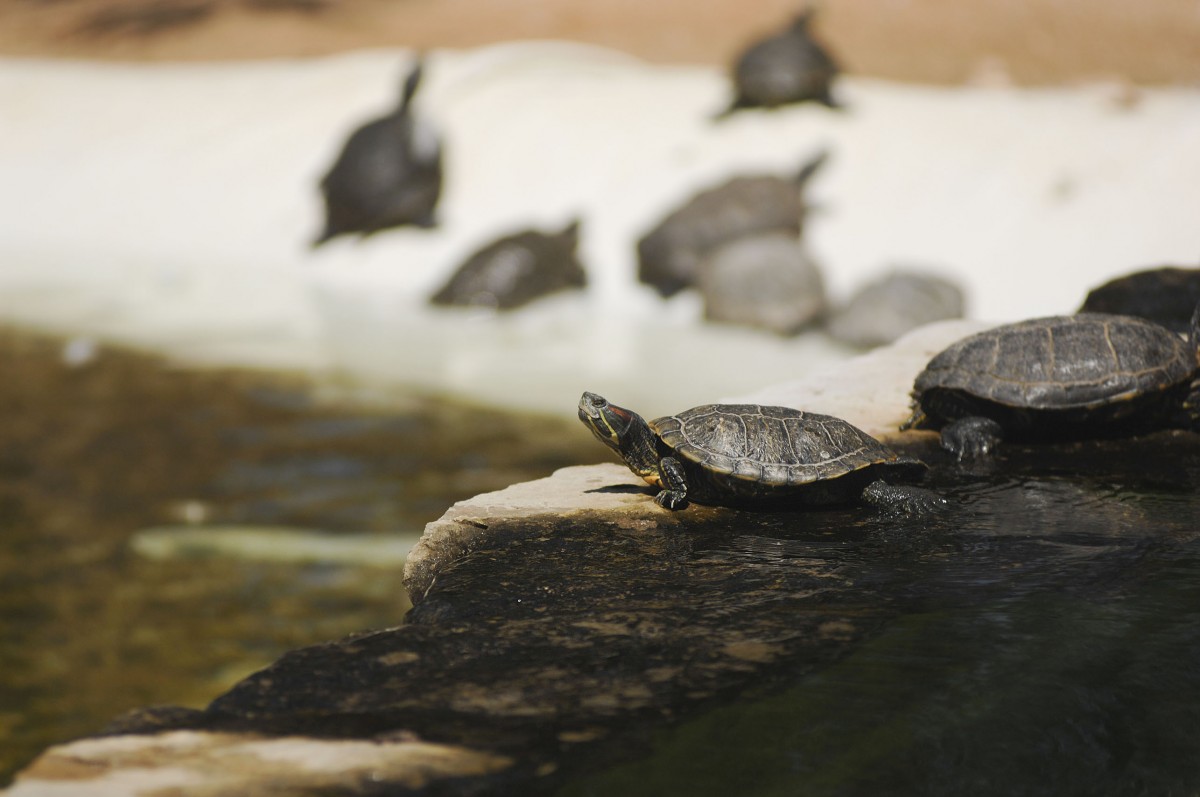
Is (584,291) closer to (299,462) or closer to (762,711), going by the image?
(299,462)

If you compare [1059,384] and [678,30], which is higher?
[678,30]

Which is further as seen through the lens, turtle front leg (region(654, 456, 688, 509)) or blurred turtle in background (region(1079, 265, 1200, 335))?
blurred turtle in background (region(1079, 265, 1200, 335))

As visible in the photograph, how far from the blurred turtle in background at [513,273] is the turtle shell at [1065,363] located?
28.9 feet

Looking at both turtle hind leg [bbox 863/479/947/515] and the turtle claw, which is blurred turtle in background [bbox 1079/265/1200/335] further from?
the turtle claw

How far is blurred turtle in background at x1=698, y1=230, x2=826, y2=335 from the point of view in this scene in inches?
468

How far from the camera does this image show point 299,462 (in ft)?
28.8

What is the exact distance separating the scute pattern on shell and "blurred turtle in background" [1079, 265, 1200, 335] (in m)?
2.98

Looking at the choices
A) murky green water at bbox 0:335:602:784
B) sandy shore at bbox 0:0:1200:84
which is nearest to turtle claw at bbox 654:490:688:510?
murky green water at bbox 0:335:602:784

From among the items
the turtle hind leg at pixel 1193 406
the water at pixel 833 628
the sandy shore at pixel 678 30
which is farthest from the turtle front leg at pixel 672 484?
the sandy shore at pixel 678 30

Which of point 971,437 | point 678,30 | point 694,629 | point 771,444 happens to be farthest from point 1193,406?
point 678,30

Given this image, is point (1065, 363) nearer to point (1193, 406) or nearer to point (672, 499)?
point (1193, 406)

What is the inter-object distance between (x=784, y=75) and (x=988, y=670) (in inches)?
556

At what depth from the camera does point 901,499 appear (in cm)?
414

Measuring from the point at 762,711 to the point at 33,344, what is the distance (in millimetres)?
11105
